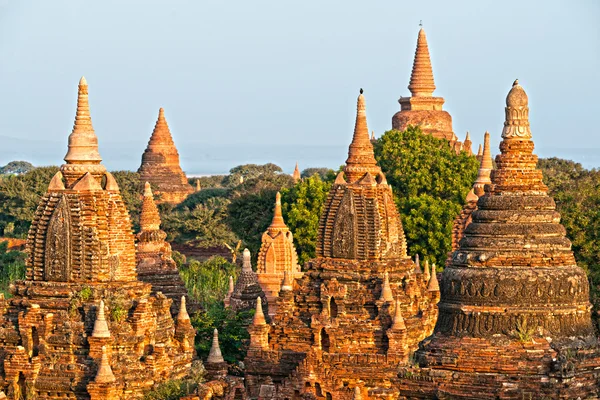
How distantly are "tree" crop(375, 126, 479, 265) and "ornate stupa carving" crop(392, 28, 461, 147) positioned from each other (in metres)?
6.46

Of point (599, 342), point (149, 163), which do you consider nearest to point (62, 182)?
point (599, 342)

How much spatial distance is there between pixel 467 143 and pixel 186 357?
59675mm

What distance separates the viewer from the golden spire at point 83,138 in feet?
128

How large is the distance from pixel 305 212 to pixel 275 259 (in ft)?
53.3

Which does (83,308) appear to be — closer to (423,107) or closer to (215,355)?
(215,355)

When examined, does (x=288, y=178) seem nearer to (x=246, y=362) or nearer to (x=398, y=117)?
(x=398, y=117)

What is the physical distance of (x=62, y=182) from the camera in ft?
127

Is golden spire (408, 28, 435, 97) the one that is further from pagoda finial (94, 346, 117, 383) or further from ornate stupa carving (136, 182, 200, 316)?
pagoda finial (94, 346, 117, 383)

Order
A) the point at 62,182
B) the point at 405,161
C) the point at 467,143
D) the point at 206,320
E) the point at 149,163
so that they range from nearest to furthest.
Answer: the point at 62,182 → the point at 206,320 → the point at 405,161 → the point at 467,143 → the point at 149,163

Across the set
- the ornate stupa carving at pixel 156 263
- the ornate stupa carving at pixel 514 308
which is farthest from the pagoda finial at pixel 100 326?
the ornate stupa carving at pixel 156 263

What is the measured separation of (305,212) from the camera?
244ft

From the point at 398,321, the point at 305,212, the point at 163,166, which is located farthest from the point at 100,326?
the point at 163,166

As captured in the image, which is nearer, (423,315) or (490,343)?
(490,343)

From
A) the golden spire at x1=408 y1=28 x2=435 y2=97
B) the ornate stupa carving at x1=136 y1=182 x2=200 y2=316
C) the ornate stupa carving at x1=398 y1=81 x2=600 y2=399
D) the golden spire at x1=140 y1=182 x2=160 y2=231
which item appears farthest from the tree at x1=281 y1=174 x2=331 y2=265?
the ornate stupa carving at x1=398 y1=81 x2=600 y2=399
